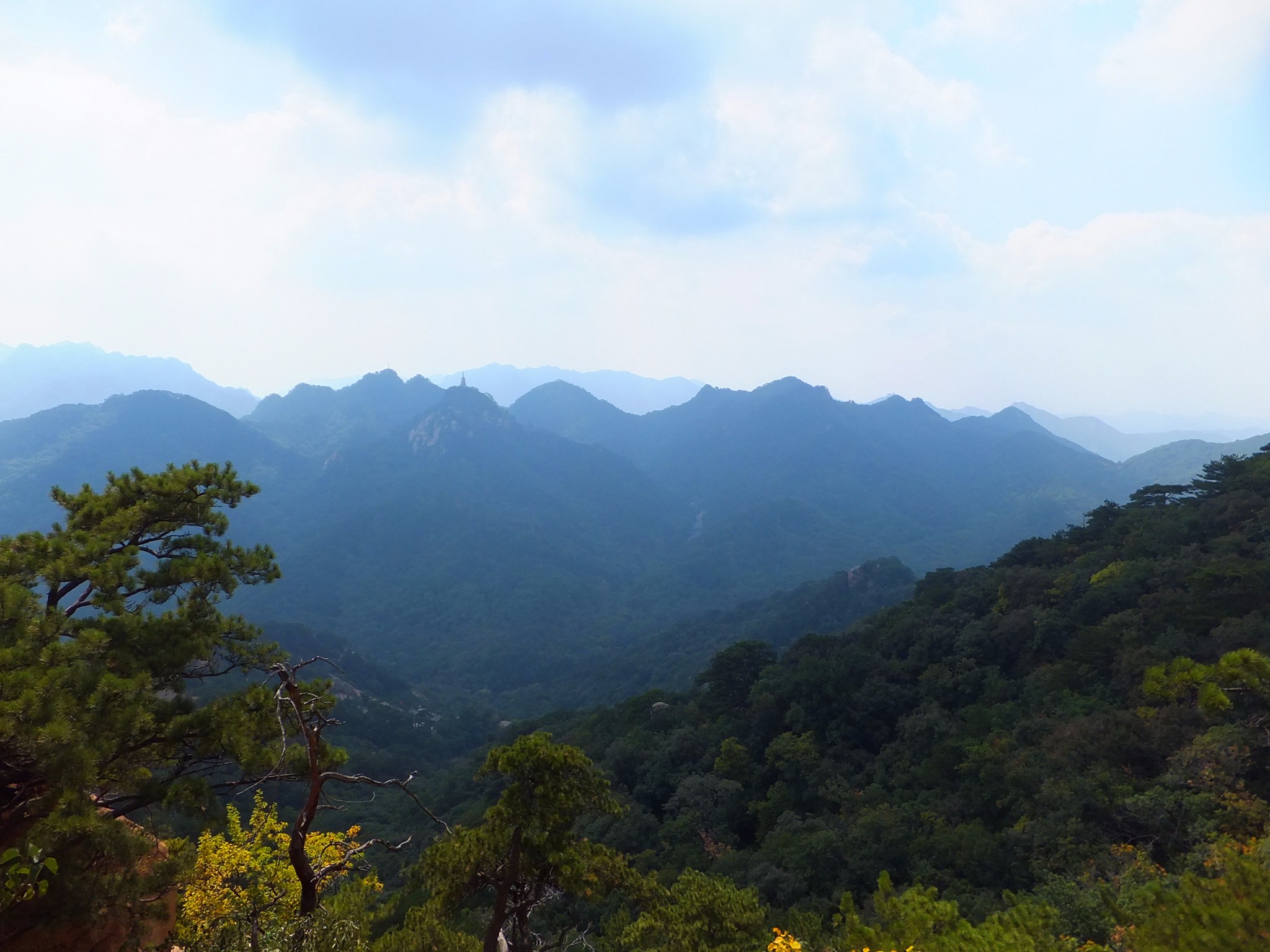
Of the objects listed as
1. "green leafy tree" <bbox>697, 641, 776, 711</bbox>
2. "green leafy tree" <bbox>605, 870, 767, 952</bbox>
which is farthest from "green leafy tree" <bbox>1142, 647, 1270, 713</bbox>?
"green leafy tree" <bbox>697, 641, 776, 711</bbox>

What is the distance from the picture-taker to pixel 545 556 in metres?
172

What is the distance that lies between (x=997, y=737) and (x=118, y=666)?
111 ft

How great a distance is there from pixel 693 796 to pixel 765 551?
14528 centimetres

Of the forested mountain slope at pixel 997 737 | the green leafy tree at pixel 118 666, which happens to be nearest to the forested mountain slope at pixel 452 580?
the forested mountain slope at pixel 997 737

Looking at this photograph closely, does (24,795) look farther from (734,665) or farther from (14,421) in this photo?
(14,421)

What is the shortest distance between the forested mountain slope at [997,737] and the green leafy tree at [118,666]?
16665mm

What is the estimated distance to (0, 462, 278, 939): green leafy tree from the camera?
6.79 m

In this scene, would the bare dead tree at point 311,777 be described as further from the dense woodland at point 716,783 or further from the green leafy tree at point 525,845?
the green leafy tree at point 525,845

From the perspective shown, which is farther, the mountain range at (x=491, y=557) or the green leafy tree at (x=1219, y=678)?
the mountain range at (x=491, y=557)

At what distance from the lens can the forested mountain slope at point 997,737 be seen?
19.0m

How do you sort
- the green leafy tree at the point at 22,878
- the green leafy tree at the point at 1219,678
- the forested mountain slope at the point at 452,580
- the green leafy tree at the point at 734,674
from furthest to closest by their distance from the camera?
1. the forested mountain slope at the point at 452,580
2. the green leafy tree at the point at 734,674
3. the green leafy tree at the point at 1219,678
4. the green leafy tree at the point at 22,878

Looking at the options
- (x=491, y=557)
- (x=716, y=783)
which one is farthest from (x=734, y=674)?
(x=491, y=557)

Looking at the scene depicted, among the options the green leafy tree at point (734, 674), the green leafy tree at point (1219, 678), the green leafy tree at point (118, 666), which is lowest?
the green leafy tree at point (734, 674)

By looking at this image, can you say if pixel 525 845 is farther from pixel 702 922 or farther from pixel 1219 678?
pixel 1219 678
